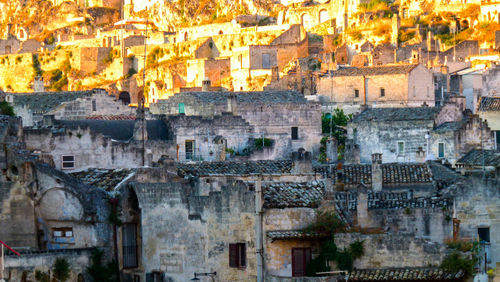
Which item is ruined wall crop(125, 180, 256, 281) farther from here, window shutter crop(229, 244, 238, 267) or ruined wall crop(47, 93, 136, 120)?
ruined wall crop(47, 93, 136, 120)

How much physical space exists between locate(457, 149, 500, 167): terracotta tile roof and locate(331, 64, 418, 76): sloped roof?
1835cm

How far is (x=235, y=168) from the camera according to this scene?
45.2 metres

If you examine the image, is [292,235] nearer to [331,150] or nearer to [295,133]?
[331,150]

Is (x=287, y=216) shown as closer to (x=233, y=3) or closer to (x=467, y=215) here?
(x=467, y=215)

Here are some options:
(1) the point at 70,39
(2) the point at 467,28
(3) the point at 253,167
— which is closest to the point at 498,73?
(2) the point at 467,28

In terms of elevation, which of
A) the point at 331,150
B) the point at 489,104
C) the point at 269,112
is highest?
the point at 489,104

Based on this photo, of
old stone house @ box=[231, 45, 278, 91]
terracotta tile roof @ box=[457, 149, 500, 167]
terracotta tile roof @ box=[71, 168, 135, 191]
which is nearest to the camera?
terracotta tile roof @ box=[71, 168, 135, 191]

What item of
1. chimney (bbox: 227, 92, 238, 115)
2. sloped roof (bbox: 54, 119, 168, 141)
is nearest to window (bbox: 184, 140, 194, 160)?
sloped roof (bbox: 54, 119, 168, 141)

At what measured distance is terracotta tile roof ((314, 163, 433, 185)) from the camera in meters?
46.6

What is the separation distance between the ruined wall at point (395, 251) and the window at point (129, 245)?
6.20 metres

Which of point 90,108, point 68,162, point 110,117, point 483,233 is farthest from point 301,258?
point 90,108

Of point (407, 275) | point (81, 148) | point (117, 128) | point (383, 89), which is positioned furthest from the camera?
point (383, 89)

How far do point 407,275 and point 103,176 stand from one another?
10737 millimetres

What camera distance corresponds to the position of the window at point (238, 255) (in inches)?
1437
